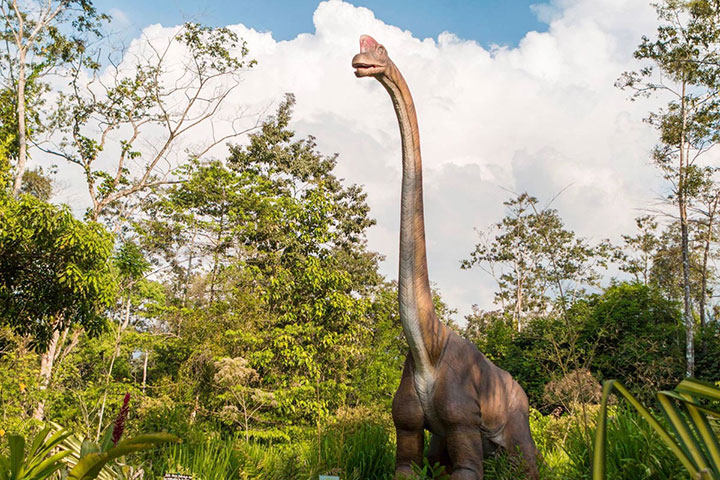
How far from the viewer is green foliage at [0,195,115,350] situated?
6.88m

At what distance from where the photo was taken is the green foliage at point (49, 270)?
6879 millimetres

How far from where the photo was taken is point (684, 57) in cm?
1183

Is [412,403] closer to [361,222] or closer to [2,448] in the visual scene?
[2,448]

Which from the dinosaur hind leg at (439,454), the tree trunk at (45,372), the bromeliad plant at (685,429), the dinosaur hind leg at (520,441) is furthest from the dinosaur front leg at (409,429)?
the tree trunk at (45,372)

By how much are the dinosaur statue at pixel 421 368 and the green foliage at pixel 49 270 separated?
517cm


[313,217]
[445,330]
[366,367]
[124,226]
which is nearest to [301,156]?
[124,226]

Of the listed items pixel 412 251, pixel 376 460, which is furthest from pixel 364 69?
pixel 376 460

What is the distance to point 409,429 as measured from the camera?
3.43 m

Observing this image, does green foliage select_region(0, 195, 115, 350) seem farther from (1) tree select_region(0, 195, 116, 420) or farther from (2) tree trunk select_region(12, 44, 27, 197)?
(2) tree trunk select_region(12, 44, 27, 197)

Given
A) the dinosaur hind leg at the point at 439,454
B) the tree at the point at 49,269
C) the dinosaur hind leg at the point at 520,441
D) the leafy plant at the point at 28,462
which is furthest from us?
the tree at the point at 49,269

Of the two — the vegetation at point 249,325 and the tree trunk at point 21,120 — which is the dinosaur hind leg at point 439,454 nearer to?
the vegetation at point 249,325

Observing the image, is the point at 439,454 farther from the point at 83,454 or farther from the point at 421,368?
the point at 83,454

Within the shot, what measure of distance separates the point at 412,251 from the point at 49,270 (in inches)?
234

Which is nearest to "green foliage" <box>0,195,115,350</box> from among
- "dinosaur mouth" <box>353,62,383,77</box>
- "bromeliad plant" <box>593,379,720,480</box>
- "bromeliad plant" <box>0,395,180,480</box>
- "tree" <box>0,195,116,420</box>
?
"tree" <box>0,195,116,420</box>
